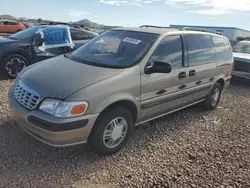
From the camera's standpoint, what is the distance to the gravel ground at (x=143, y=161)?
287 centimetres

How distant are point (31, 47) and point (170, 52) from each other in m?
4.47

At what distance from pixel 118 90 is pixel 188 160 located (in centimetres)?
148

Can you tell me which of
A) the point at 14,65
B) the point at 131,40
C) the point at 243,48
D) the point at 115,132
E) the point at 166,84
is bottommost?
the point at 115,132

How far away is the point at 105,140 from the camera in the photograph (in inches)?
129

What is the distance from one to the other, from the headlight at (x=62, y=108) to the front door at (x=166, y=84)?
1.06m

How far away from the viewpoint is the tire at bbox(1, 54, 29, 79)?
641cm

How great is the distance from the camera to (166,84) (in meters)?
3.86

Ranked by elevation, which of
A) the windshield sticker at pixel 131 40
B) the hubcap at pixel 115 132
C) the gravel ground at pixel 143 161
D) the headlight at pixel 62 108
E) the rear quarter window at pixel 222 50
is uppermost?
the windshield sticker at pixel 131 40

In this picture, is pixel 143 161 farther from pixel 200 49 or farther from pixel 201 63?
pixel 200 49

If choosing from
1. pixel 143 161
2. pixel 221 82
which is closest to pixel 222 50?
pixel 221 82

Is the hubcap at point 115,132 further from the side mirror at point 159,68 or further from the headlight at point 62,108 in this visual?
the side mirror at point 159,68

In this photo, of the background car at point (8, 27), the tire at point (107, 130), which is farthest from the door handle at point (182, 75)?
the background car at point (8, 27)

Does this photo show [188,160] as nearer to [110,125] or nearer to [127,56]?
[110,125]

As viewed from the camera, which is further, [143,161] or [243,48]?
[243,48]
